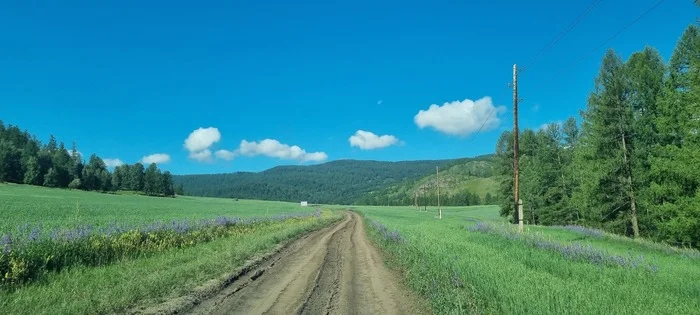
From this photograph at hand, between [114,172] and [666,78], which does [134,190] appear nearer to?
[114,172]

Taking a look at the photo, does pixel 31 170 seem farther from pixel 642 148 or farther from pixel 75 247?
pixel 642 148

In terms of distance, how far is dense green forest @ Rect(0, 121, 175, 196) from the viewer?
4144 inches

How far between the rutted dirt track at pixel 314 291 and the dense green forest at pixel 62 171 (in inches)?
4748

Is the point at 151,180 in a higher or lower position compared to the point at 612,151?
higher

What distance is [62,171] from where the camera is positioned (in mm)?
114000

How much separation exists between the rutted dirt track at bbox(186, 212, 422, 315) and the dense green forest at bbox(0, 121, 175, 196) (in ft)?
396

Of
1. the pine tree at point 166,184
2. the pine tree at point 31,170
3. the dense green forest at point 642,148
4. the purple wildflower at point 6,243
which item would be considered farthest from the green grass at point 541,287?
the pine tree at point 166,184

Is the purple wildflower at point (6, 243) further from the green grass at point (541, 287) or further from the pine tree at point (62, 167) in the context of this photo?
the pine tree at point (62, 167)

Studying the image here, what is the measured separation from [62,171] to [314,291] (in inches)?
5123

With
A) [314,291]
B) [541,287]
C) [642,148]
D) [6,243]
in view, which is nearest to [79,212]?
[6,243]

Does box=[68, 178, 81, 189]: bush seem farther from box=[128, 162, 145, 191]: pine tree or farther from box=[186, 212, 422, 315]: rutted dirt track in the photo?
box=[186, 212, 422, 315]: rutted dirt track

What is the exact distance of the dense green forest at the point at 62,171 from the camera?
105 meters

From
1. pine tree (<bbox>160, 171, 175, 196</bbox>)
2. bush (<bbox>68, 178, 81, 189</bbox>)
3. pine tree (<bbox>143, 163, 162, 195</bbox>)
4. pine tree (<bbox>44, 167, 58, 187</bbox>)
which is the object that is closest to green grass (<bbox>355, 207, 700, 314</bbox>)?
pine tree (<bbox>44, 167, 58, 187</bbox>)

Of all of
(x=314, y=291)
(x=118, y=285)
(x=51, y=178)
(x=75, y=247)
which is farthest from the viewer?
(x=51, y=178)
